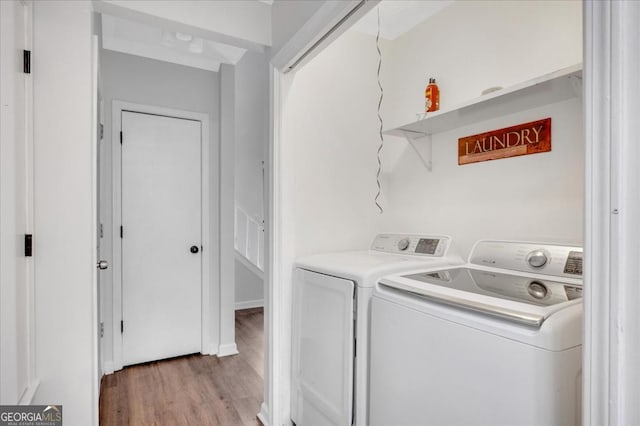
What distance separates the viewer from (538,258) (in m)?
1.43

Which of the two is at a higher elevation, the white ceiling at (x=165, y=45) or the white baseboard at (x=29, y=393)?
the white ceiling at (x=165, y=45)

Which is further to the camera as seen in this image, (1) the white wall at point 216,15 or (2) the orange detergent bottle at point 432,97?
(2) the orange detergent bottle at point 432,97

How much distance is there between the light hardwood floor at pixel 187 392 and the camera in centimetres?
205

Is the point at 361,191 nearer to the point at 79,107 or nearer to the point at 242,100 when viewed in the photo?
the point at 79,107

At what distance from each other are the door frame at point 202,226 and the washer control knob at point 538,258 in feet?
7.99

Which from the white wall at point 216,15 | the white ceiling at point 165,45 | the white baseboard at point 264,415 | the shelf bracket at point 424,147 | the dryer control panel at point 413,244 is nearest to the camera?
the white wall at point 216,15

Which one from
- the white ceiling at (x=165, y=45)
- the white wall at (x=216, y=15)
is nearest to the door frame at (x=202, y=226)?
the white ceiling at (x=165, y=45)

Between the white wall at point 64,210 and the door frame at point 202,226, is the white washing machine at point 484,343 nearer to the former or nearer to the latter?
the white wall at point 64,210

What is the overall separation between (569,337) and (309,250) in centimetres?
141

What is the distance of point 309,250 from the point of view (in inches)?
81.9

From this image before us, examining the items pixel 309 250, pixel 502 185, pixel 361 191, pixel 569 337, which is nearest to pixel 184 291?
pixel 309 250

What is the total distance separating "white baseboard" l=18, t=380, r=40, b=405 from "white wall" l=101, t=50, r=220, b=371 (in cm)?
137

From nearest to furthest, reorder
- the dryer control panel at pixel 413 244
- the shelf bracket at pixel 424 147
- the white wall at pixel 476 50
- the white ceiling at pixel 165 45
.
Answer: the white wall at pixel 476 50 → the dryer control panel at pixel 413 244 → the shelf bracket at pixel 424 147 → the white ceiling at pixel 165 45

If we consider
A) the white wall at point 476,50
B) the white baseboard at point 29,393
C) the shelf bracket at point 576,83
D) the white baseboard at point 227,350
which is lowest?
the white baseboard at point 227,350
